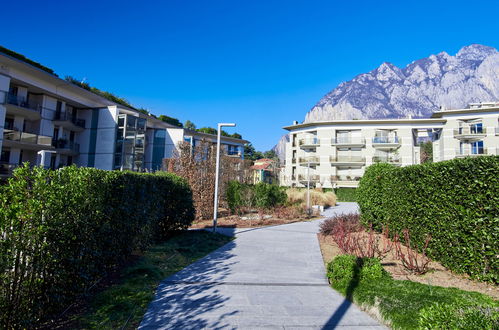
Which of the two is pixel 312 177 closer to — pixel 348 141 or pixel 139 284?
pixel 348 141

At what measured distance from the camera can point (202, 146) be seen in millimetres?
18172

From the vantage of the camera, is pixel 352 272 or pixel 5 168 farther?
pixel 5 168

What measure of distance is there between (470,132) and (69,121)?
5296 centimetres

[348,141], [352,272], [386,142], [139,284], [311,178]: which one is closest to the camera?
[139,284]

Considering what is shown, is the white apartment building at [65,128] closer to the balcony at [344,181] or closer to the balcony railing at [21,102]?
the balcony railing at [21,102]

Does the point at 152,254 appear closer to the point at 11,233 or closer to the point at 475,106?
the point at 11,233

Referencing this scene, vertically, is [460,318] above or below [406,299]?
above

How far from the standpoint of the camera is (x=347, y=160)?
152 feet

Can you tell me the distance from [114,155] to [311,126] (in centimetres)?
3240

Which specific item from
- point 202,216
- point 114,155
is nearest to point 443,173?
point 202,216

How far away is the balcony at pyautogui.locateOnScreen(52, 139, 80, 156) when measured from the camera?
31.8m

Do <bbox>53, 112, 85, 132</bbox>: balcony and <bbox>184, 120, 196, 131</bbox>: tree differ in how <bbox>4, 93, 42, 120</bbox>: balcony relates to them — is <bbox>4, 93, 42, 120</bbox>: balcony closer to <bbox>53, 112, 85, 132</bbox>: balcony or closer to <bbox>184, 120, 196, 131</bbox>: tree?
<bbox>53, 112, 85, 132</bbox>: balcony

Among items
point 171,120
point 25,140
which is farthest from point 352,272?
point 171,120

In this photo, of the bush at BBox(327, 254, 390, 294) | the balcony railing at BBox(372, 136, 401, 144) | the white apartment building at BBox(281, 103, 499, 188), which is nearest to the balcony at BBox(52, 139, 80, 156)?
the white apartment building at BBox(281, 103, 499, 188)
